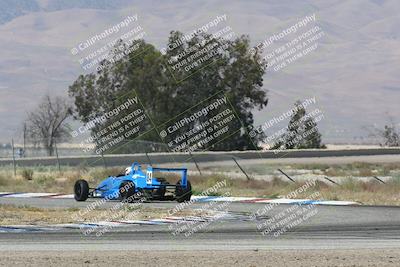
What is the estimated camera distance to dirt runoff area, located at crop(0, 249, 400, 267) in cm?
1338

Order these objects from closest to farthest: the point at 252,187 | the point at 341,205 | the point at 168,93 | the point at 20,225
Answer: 1. the point at 20,225
2. the point at 341,205
3. the point at 252,187
4. the point at 168,93

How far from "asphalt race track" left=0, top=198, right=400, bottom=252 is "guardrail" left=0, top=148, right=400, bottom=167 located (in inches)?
914

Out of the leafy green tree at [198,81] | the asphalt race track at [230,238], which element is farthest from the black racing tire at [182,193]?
the leafy green tree at [198,81]

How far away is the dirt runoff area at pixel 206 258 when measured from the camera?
13.4 meters

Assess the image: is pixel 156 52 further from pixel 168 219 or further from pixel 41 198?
pixel 168 219

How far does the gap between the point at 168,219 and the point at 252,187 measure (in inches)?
568

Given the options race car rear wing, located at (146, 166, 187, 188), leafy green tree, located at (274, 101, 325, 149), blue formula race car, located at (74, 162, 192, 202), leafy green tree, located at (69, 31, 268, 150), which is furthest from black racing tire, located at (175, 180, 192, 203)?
leafy green tree, located at (69, 31, 268, 150)

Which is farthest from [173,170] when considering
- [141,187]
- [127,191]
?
[127,191]

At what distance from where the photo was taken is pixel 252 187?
35750 mm

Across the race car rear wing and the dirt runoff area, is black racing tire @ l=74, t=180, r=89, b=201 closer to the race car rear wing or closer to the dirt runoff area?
the race car rear wing

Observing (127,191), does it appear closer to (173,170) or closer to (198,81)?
(173,170)

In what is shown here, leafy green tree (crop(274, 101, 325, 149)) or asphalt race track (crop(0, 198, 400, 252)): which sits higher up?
leafy green tree (crop(274, 101, 325, 149))

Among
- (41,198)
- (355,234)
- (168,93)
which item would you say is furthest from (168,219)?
(168,93)

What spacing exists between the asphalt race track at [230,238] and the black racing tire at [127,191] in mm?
5937
